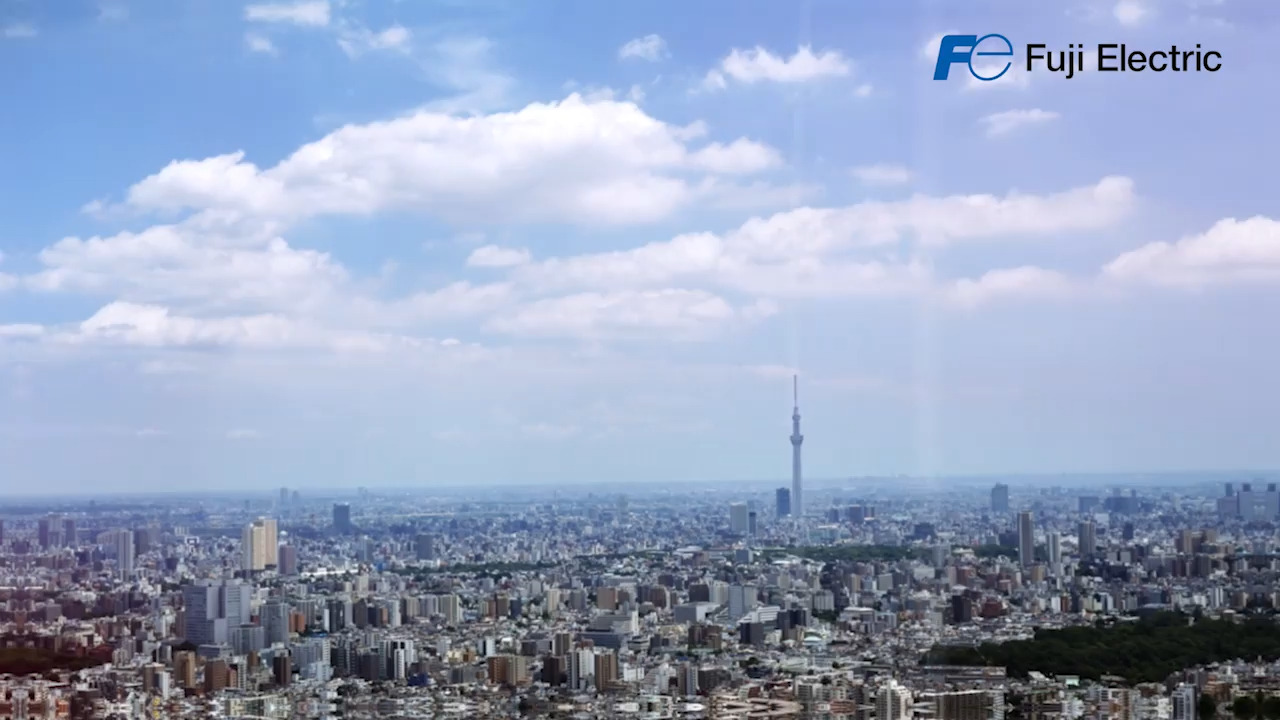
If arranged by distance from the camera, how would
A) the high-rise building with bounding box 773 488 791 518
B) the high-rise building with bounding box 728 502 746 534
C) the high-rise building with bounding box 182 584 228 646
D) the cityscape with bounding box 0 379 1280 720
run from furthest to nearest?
the high-rise building with bounding box 728 502 746 534
the high-rise building with bounding box 773 488 791 518
the high-rise building with bounding box 182 584 228 646
the cityscape with bounding box 0 379 1280 720

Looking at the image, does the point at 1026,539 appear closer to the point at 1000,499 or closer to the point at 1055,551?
the point at 1055,551

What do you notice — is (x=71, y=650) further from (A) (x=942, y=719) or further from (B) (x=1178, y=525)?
(B) (x=1178, y=525)

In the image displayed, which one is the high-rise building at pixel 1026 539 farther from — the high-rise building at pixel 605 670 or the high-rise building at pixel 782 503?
the high-rise building at pixel 605 670

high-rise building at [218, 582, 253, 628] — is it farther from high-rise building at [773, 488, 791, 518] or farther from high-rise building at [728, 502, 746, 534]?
high-rise building at [773, 488, 791, 518]

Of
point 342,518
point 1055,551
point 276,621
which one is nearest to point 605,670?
point 276,621

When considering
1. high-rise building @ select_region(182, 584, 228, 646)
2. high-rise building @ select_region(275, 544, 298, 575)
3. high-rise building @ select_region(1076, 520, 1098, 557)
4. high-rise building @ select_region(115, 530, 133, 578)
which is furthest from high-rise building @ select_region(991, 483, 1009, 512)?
high-rise building @ select_region(115, 530, 133, 578)

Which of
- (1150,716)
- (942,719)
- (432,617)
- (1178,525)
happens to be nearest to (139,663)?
(432,617)
